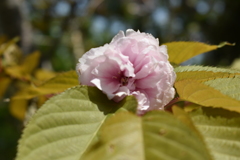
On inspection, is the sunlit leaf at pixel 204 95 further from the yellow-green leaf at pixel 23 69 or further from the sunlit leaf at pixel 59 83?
the yellow-green leaf at pixel 23 69

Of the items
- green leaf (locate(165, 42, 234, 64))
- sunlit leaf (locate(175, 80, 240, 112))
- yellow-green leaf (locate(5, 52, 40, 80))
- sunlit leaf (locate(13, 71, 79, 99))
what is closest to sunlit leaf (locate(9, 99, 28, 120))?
yellow-green leaf (locate(5, 52, 40, 80))

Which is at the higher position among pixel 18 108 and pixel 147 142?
pixel 147 142

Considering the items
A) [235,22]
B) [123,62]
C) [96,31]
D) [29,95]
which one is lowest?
[96,31]

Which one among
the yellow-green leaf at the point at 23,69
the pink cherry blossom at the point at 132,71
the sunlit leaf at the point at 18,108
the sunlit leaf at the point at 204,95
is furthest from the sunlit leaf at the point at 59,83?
the sunlit leaf at the point at 18,108

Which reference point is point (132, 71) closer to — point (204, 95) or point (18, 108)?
point (204, 95)

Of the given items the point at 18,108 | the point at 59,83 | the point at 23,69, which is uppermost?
the point at 59,83

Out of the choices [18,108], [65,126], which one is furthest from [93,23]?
[65,126]

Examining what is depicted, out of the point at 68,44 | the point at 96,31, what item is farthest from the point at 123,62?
the point at 96,31

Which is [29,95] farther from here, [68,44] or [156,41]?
[68,44]
